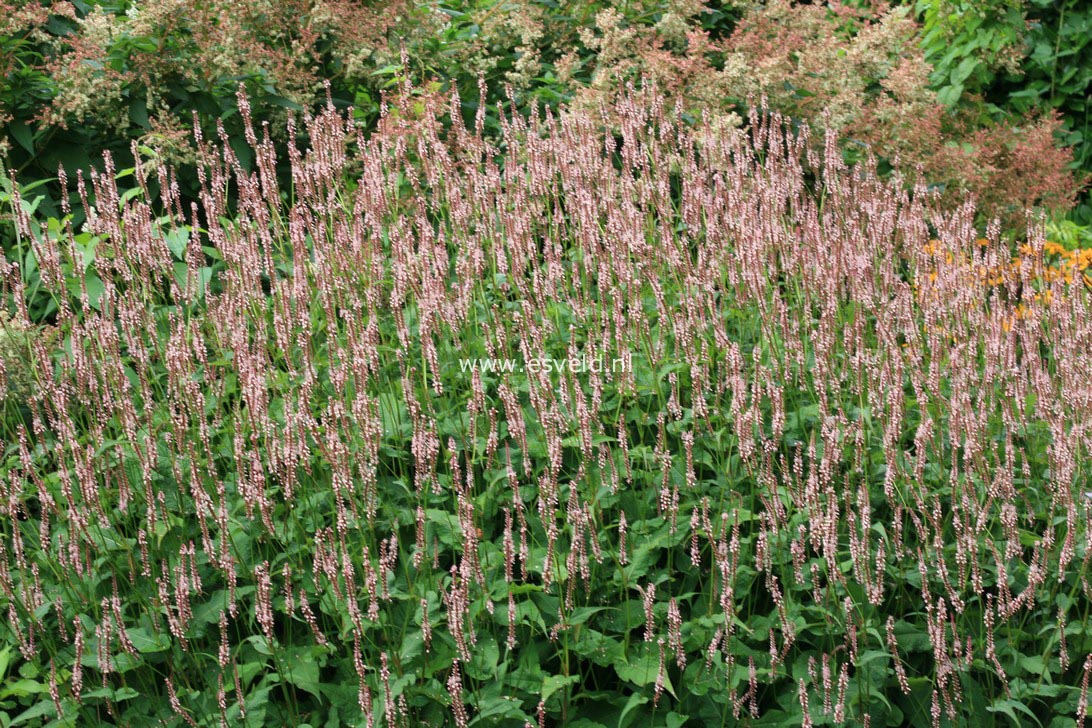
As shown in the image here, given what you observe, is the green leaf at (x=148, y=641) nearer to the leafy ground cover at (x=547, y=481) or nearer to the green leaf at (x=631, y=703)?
the leafy ground cover at (x=547, y=481)

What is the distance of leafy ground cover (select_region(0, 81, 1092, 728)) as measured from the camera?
313 cm

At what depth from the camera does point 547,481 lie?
3158mm

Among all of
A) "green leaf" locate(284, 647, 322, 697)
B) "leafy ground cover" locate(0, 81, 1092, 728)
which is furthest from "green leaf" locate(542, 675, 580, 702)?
"green leaf" locate(284, 647, 322, 697)

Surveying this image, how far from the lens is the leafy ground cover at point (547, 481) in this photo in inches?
123

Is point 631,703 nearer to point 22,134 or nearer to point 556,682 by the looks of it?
point 556,682

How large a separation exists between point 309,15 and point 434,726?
430 centimetres

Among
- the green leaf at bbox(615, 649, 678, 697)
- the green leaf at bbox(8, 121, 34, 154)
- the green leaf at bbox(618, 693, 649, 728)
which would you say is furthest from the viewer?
the green leaf at bbox(8, 121, 34, 154)

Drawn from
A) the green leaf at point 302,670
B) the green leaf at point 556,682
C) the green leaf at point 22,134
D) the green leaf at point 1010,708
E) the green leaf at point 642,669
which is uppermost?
the green leaf at point 22,134

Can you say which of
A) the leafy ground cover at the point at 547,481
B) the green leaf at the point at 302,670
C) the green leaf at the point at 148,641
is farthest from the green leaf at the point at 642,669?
the green leaf at the point at 148,641

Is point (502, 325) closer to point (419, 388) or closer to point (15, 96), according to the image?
point (419, 388)

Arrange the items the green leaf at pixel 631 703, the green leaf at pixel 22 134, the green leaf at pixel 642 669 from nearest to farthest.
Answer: the green leaf at pixel 631 703
the green leaf at pixel 642 669
the green leaf at pixel 22 134

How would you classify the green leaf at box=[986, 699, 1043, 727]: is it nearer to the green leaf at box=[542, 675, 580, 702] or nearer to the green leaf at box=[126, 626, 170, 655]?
the green leaf at box=[542, 675, 580, 702]

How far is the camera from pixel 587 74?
24.3 ft

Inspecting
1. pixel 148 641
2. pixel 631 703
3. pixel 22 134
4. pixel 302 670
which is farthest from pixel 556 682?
pixel 22 134
